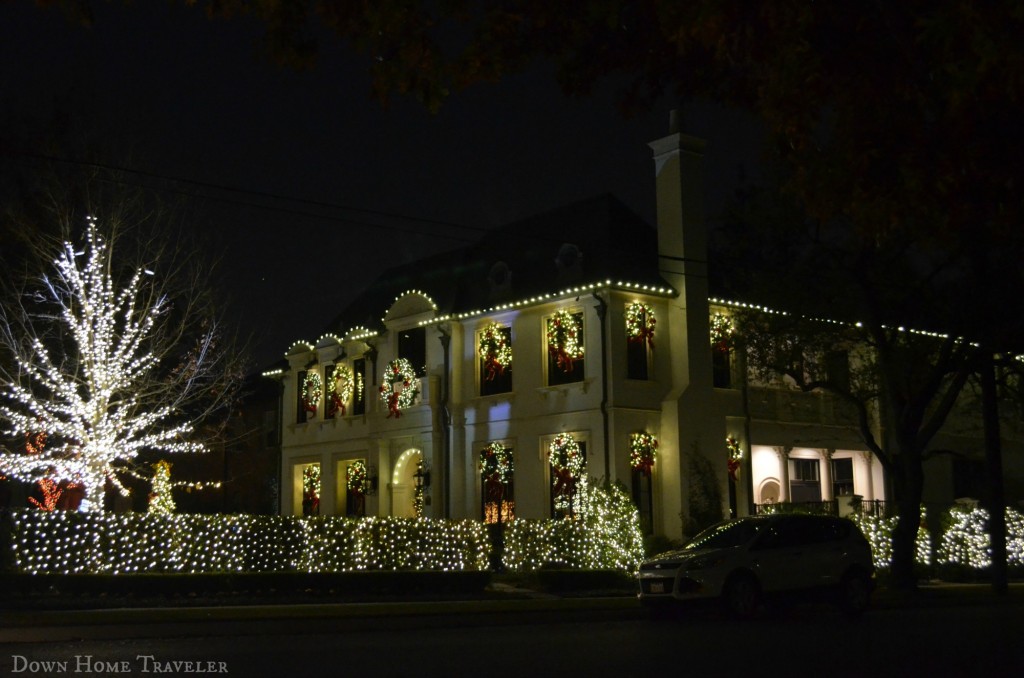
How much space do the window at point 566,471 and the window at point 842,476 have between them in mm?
9259

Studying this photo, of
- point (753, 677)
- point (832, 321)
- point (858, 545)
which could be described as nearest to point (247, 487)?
point (832, 321)

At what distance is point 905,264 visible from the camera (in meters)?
24.5

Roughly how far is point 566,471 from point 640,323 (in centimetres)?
405

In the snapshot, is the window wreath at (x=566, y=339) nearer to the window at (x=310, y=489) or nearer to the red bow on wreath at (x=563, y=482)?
the red bow on wreath at (x=563, y=482)

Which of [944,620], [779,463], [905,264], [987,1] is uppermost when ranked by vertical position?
[905,264]

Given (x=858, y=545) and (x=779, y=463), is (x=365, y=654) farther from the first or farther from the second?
(x=779, y=463)

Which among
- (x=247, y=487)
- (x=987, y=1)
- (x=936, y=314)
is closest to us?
(x=987, y=1)

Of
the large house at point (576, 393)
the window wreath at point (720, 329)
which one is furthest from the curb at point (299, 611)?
the window wreath at point (720, 329)

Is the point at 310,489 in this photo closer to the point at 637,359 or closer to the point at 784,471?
the point at 637,359

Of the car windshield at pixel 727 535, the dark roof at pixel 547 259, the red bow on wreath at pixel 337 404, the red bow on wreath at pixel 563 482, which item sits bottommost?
the car windshield at pixel 727 535

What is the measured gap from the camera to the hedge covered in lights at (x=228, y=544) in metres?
20.0

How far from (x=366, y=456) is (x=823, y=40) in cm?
2659

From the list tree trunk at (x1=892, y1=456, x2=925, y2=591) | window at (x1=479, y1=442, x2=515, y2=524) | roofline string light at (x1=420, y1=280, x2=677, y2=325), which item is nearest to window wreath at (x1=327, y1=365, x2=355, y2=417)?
roofline string light at (x1=420, y1=280, x2=677, y2=325)

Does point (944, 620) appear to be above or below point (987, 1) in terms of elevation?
below
